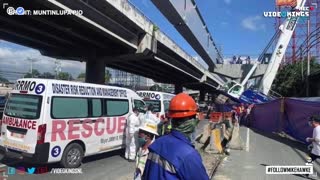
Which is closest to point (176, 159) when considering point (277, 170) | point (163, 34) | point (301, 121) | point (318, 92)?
point (277, 170)

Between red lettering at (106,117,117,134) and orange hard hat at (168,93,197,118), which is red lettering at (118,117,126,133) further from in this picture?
orange hard hat at (168,93,197,118)

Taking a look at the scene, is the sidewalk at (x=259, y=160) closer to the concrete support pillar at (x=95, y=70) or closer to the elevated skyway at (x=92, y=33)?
the elevated skyway at (x=92, y=33)

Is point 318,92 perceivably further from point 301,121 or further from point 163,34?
point 301,121

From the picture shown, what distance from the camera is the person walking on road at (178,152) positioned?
2637mm

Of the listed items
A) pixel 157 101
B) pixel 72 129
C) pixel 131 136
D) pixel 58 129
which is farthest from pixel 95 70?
pixel 58 129

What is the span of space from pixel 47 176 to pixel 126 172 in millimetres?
1922

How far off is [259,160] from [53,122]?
6255 mm

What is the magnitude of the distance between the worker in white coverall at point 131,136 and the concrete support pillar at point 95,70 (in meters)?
21.6

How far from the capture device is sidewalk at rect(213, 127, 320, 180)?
9664 mm

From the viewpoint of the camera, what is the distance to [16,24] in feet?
75.4

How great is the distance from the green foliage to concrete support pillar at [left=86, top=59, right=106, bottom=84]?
19918mm

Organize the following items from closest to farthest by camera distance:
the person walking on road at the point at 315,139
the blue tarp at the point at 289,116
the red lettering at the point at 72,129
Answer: the person walking on road at the point at 315,139 → the red lettering at the point at 72,129 → the blue tarp at the point at 289,116

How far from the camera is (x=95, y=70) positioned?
33594 millimetres

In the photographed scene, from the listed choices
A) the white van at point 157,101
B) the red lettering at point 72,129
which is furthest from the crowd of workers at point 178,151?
the white van at point 157,101
